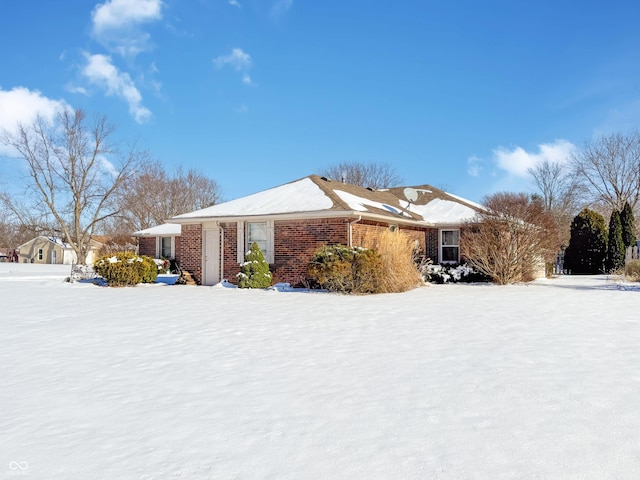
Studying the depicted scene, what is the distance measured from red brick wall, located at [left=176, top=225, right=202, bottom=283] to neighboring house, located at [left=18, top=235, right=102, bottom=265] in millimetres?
41305

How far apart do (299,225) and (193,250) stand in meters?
4.72

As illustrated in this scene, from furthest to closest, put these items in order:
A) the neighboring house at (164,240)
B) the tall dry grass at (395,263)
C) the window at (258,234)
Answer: the neighboring house at (164,240) → the window at (258,234) → the tall dry grass at (395,263)

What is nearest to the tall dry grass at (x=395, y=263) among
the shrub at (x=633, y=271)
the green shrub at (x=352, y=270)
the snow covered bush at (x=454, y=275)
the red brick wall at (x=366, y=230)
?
the green shrub at (x=352, y=270)

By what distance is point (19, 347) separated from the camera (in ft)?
20.6

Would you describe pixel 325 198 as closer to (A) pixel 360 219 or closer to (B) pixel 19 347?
(A) pixel 360 219

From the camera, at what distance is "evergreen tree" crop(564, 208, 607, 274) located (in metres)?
23.9

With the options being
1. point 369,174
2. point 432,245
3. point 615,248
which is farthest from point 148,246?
point 615,248

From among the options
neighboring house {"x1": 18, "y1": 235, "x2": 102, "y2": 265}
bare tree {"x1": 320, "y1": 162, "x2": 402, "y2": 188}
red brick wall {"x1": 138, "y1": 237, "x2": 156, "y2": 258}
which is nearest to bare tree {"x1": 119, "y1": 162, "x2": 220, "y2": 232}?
red brick wall {"x1": 138, "y1": 237, "x2": 156, "y2": 258}

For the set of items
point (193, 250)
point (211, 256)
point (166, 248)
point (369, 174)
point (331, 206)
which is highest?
point (369, 174)

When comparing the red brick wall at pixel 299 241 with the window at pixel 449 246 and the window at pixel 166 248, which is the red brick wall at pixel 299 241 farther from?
the window at pixel 166 248

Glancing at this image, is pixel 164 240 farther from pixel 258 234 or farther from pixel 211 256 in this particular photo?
pixel 258 234

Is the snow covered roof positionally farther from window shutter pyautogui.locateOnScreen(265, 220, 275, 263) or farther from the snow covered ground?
the snow covered ground

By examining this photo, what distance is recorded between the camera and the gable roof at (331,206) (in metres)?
15.4

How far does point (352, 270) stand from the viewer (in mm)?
13188
